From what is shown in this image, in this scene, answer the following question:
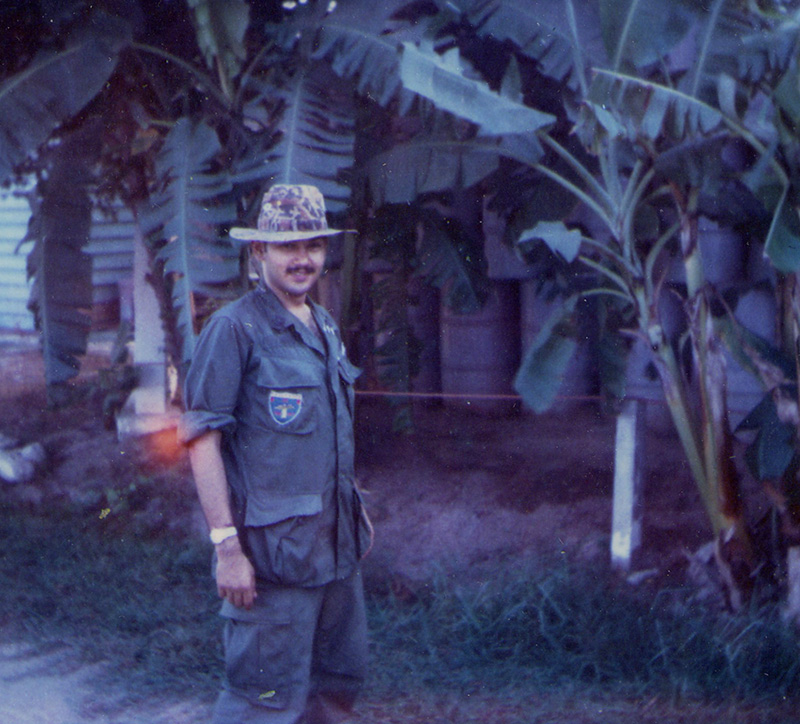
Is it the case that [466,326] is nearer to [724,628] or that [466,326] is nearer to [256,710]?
[724,628]

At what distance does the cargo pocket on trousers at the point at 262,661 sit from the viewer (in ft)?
9.48

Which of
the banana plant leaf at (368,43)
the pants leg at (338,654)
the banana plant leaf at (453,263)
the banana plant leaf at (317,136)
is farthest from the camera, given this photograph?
the banana plant leaf at (453,263)

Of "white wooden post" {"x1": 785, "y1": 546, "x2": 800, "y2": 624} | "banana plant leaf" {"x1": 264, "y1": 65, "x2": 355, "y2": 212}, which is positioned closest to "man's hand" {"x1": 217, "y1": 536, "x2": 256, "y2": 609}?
"banana plant leaf" {"x1": 264, "y1": 65, "x2": 355, "y2": 212}

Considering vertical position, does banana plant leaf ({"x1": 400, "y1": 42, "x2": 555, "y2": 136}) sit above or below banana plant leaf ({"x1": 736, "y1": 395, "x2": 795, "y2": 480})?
above

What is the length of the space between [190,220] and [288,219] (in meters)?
1.83

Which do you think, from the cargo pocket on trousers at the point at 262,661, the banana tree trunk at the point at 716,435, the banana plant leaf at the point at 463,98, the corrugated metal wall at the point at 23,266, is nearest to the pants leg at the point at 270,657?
the cargo pocket on trousers at the point at 262,661

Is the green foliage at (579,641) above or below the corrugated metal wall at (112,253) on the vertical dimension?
below

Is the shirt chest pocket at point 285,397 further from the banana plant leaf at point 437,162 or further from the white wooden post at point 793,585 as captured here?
the white wooden post at point 793,585

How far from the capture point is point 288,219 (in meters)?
2.93

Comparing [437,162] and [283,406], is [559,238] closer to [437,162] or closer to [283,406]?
[437,162]

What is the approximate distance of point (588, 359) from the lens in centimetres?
662

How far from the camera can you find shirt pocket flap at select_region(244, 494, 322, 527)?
2.85m

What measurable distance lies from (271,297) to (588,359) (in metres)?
3.98

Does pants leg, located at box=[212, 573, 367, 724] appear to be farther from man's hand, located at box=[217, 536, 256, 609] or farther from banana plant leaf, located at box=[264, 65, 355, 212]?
banana plant leaf, located at box=[264, 65, 355, 212]
